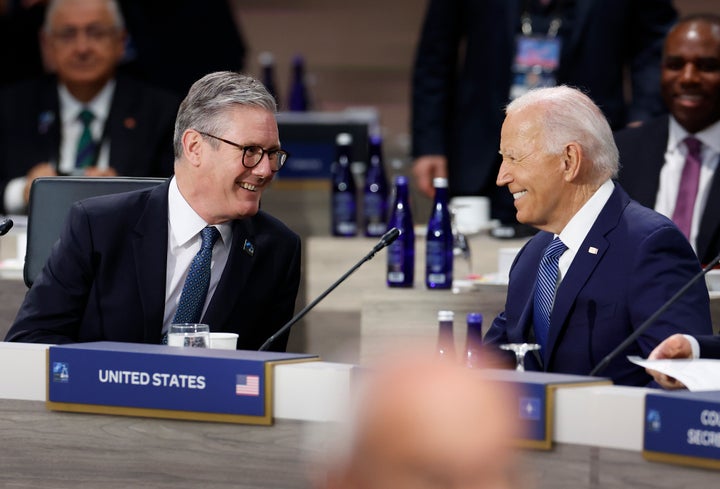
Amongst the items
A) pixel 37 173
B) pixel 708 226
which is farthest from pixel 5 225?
pixel 37 173

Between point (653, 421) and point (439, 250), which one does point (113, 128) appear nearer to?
point (439, 250)

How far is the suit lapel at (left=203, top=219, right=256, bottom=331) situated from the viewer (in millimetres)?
2545

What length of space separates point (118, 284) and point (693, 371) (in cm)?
117

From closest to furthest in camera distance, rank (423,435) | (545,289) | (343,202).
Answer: (423,435)
(545,289)
(343,202)

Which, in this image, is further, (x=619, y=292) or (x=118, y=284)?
(x=118, y=284)

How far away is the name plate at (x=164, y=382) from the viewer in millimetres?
1714

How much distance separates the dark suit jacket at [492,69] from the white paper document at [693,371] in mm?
2253

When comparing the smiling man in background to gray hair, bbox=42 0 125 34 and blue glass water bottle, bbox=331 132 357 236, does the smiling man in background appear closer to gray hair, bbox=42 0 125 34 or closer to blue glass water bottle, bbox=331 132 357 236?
blue glass water bottle, bbox=331 132 357 236

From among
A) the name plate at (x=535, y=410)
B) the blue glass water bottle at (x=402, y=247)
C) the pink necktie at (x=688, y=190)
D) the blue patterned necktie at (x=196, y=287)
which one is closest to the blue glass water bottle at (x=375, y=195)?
the blue glass water bottle at (x=402, y=247)

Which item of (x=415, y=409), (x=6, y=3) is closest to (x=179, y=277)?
(x=415, y=409)

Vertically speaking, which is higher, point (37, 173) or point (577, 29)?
point (577, 29)

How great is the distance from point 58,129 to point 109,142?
0.73 ft

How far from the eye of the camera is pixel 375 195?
159 inches

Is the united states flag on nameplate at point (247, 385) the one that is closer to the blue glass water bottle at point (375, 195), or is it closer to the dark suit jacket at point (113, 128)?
the blue glass water bottle at point (375, 195)
